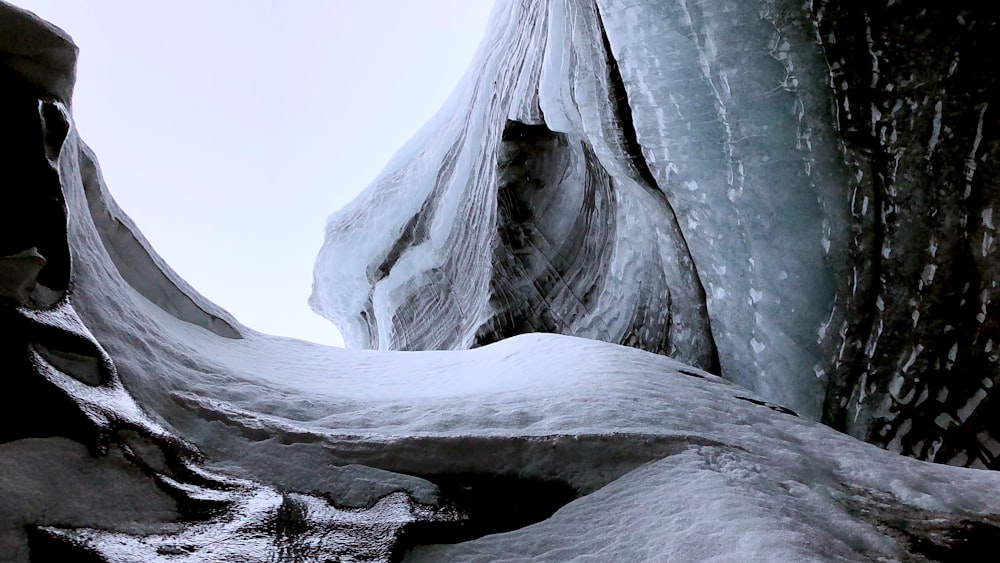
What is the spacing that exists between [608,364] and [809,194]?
849 mm

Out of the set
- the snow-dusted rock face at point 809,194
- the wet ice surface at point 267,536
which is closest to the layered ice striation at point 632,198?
the snow-dusted rock face at point 809,194

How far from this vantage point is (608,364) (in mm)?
1876

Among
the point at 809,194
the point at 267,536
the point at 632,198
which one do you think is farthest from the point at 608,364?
the point at 632,198

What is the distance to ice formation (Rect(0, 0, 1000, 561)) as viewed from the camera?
1.08 meters

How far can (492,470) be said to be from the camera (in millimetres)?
1312

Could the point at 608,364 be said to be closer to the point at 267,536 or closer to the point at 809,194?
the point at 809,194

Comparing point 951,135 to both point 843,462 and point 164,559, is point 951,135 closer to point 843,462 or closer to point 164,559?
point 843,462

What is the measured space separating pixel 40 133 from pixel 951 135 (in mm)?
2171

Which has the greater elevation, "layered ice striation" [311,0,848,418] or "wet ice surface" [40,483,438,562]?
"layered ice striation" [311,0,848,418]

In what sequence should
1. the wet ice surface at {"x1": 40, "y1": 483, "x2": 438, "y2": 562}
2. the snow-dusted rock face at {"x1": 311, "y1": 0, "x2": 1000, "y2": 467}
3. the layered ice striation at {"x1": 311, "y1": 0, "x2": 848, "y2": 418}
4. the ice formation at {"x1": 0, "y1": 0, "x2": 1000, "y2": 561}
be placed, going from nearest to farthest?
the wet ice surface at {"x1": 40, "y1": 483, "x2": 438, "y2": 562} < the ice formation at {"x1": 0, "y1": 0, "x2": 1000, "y2": 561} < the snow-dusted rock face at {"x1": 311, "y1": 0, "x2": 1000, "y2": 467} < the layered ice striation at {"x1": 311, "y1": 0, "x2": 848, "y2": 418}

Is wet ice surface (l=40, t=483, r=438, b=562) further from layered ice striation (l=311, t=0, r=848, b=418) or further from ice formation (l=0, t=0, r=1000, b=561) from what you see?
layered ice striation (l=311, t=0, r=848, b=418)

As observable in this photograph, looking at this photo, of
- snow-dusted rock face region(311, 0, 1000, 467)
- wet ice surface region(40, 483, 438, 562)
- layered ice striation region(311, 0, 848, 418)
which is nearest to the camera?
wet ice surface region(40, 483, 438, 562)

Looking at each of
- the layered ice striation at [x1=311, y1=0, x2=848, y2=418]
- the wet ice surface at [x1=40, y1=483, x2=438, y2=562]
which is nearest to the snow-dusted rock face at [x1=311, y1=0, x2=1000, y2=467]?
the layered ice striation at [x1=311, y1=0, x2=848, y2=418]

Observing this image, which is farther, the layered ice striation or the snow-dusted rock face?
the layered ice striation
